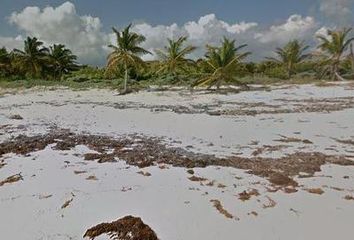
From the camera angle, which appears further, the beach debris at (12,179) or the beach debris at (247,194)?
the beach debris at (12,179)

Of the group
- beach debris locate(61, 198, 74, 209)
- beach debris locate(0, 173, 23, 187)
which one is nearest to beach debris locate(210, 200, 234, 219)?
beach debris locate(61, 198, 74, 209)

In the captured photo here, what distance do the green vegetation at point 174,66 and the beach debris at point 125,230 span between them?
72.5 ft

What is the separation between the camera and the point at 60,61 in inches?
1726

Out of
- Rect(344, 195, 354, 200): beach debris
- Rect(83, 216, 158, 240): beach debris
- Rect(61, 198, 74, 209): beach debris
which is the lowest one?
Rect(61, 198, 74, 209): beach debris

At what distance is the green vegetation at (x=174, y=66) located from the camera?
2759cm

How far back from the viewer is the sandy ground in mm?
5527

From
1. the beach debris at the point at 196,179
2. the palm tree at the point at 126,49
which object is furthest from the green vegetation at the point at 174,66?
the beach debris at the point at 196,179

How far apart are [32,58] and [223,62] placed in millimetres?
24910

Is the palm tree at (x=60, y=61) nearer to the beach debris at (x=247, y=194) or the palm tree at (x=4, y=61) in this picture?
the palm tree at (x=4, y=61)

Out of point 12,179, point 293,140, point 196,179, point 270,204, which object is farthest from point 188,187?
point 293,140

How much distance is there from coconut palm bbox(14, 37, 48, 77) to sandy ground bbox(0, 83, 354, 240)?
28.3 meters

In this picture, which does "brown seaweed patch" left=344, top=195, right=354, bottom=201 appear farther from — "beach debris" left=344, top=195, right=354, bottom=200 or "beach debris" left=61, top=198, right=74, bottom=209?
"beach debris" left=61, top=198, right=74, bottom=209

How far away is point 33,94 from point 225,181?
23.8m

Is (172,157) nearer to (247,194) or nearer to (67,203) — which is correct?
(247,194)
